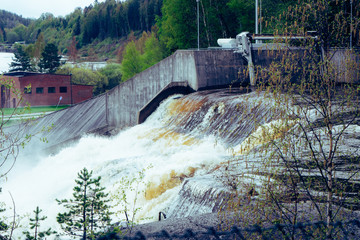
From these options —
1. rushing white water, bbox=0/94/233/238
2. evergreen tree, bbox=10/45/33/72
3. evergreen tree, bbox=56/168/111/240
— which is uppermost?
evergreen tree, bbox=10/45/33/72

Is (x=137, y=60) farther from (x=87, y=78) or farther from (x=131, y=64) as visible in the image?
(x=87, y=78)

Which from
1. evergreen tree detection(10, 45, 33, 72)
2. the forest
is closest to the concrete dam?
the forest

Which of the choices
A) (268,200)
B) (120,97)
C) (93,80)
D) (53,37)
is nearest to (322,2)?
(268,200)

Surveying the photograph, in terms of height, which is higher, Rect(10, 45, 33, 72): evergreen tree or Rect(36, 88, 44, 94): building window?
Rect(10, 45, 33, 72): evergreen tree

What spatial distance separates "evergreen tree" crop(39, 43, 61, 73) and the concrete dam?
4138 cm

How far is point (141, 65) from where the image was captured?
194 feet

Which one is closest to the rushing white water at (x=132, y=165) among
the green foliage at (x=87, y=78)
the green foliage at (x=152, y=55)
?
the green foliage at (x=152, y=55)

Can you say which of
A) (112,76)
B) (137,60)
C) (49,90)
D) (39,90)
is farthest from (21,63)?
(39,90)

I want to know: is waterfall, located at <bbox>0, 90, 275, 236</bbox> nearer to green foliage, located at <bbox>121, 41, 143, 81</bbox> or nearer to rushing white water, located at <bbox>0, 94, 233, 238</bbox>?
rushing white water, located at <bbox>0, 94, 233, 238</bbox>

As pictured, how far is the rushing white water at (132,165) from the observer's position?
11297 mm

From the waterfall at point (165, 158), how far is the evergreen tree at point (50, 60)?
43.9m

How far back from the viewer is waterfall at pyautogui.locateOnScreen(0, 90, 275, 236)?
9641 millimetres

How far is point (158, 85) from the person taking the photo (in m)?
22.1

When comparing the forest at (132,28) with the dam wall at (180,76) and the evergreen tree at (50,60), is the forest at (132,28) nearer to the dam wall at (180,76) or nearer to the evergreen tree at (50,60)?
the evergreen tree at (50,60)
